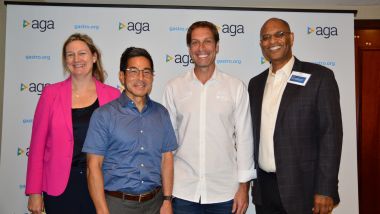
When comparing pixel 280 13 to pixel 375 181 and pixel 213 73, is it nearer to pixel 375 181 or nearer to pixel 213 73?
pixel 213 73

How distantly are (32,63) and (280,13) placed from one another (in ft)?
10.3

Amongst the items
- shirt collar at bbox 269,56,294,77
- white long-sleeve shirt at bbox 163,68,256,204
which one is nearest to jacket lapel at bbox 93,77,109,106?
white long-sleeve shirt at bbox 163,68,256,204

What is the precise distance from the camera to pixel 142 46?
3.06m

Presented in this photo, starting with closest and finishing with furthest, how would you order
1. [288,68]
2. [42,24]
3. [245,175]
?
[245,175]
[288,68]
[42,24]

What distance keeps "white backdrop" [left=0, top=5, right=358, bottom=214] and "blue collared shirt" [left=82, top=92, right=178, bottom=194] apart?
1.36 metres

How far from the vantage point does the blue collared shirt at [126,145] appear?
1.65m

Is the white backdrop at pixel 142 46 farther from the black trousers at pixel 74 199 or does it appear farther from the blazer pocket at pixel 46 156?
the black trousers at pixel 74 199

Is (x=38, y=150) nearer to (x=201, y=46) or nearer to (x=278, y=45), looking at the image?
(x=201, y=46)

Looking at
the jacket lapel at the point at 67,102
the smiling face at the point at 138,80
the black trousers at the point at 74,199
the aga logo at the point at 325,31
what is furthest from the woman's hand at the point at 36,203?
the aga logo at the point at 325,31

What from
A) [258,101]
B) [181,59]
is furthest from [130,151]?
[181,59]

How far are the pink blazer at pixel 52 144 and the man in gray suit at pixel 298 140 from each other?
4.61 ft

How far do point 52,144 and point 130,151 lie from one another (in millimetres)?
728

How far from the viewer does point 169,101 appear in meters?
2.19

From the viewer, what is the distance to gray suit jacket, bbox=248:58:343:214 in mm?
1838
